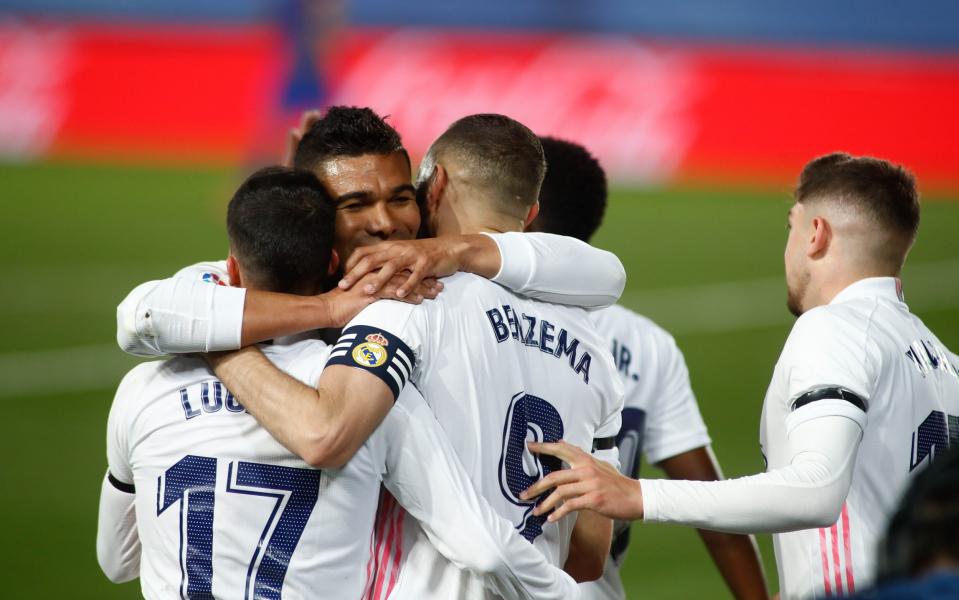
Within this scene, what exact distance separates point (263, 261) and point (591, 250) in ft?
2.87

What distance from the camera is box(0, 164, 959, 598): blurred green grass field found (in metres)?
7.10

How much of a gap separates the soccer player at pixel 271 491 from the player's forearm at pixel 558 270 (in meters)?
0.43

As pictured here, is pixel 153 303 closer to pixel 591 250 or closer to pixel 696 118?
pixel 591 250

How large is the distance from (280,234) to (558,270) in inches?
27.8

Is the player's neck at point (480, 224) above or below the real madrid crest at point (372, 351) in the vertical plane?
above

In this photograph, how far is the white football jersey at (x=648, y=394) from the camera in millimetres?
4086

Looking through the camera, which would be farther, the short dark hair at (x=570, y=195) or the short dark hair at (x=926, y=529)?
the short dark hair at (x=570, y=195)

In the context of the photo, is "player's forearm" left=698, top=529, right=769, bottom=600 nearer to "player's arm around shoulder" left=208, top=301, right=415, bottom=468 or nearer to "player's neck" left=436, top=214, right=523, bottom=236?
"player's neck" left=436, top=214, right=523, bottom=236

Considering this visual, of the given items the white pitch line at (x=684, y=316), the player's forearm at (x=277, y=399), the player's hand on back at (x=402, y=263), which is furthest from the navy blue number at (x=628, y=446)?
the white pitch line at (x=684, y=316)

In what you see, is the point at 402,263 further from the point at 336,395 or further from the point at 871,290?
the point at 871,290

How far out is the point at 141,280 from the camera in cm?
1313

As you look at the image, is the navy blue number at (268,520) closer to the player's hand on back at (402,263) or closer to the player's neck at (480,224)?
the player's hand on back at (402,263)

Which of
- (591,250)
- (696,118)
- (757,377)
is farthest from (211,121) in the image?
(591,250)

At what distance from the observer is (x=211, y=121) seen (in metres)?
20.3
